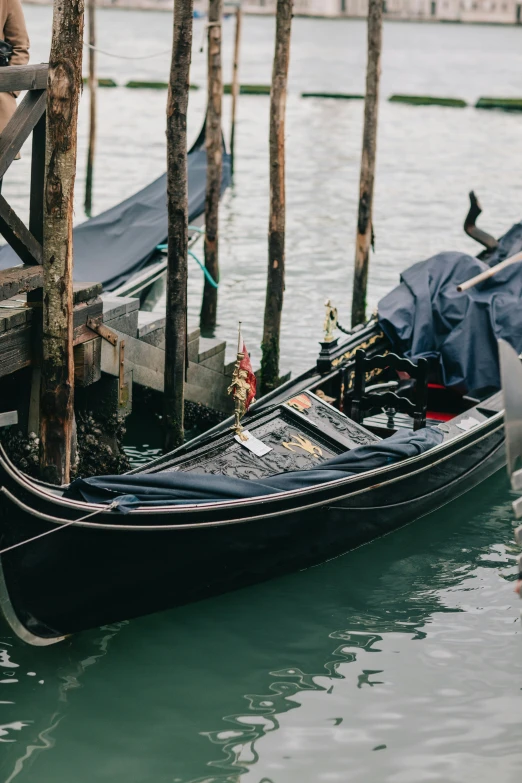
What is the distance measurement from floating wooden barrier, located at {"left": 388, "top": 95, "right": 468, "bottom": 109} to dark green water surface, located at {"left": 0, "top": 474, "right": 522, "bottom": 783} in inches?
804

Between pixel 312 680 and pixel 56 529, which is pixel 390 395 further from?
pixel 56 529

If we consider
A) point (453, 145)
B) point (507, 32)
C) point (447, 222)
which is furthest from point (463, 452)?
point (507, 32)

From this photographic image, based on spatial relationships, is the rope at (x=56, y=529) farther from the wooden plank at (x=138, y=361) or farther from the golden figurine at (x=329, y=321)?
the golden figurine at (x=329, y=321)

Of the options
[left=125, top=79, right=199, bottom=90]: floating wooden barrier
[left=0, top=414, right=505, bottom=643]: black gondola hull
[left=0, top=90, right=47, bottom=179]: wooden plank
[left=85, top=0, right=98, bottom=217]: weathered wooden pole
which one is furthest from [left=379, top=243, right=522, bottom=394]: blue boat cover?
[left=125, top=79, right=199, bottom=90]: floating wooden barrier

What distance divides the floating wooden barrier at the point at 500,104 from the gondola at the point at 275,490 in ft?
59.6

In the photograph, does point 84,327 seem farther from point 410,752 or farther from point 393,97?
point 393,97

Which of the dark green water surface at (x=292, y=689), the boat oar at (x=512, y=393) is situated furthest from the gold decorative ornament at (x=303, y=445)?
the boat oar at (x=512, y=393)

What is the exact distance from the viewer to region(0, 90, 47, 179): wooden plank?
160 inches

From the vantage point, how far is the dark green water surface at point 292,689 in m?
3.44

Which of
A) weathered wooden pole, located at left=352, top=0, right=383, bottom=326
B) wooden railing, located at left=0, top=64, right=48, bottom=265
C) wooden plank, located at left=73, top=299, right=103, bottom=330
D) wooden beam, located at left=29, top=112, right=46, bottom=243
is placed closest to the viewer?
wooden railing, located at left=0, top=64, right=48, bottom=265

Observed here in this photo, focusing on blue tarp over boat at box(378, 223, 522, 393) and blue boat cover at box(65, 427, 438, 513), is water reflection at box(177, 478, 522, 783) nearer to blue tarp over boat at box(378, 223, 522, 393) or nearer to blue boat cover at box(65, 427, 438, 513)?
blue boat cover at box(65, 427, 438, 513)

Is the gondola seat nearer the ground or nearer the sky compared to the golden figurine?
nearer the ground

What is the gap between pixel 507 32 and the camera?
73.8m

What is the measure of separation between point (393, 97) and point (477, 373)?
65.0ft
